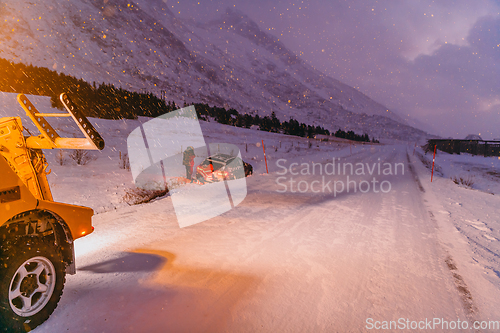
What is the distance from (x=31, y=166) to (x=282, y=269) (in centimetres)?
349

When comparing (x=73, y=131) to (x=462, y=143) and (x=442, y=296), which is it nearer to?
(x=442, y=296)

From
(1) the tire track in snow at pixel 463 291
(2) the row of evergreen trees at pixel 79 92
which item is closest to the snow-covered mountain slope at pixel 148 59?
(2) the row of evergreen trees at pixel 79 92

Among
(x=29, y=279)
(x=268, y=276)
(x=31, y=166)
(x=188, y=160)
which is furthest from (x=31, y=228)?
(x=188, y=160)

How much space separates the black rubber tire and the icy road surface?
0.53 feet

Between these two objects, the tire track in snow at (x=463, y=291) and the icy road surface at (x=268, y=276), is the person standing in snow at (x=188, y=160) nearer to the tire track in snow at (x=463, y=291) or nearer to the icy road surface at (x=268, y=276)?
the icy road surface at (x=268, y=276)

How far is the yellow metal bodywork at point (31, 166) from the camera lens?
2.19 m

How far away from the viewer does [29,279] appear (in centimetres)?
226

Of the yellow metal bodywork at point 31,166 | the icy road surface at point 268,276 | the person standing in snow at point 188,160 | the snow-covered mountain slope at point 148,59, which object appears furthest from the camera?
the snow-covered mountain slope at point 148,59

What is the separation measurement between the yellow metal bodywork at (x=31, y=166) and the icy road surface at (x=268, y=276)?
971 millimetres

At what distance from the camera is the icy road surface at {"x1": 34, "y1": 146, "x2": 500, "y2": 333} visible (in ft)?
Answer: 8.20

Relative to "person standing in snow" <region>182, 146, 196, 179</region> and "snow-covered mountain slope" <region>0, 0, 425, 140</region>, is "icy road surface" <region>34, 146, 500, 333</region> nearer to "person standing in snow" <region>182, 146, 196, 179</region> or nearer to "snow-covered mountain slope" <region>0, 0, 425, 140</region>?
"person standing in snow" <region>182, 146, 196, 179</region>

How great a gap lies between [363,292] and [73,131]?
22.4 m

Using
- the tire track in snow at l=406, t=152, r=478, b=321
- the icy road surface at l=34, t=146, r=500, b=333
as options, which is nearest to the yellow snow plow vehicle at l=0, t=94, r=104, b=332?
the icy road surface at l=34, t=146, r=500, b=333

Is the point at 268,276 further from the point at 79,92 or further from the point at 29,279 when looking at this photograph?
the point at 79,92
